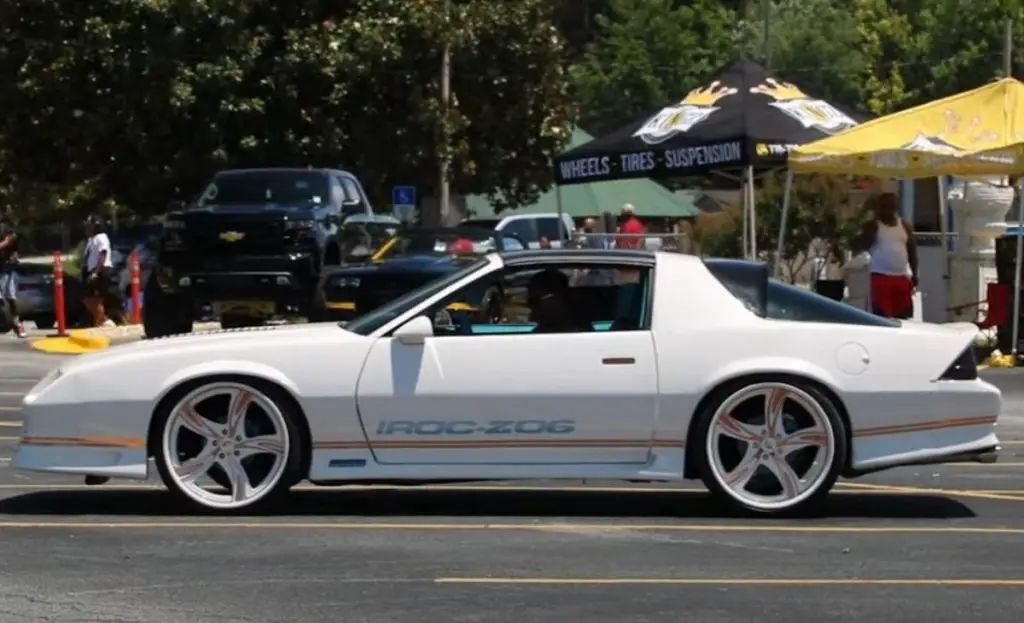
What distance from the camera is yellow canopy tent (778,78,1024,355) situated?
58.4ft

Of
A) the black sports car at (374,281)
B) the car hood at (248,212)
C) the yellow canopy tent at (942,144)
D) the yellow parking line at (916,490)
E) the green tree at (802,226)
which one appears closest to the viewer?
the yellow parking line at (916,490)

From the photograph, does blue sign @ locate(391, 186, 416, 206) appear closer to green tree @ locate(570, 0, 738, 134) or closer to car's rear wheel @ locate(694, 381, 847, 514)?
car's rear wheel @ locate(694, 381, 847, 514)

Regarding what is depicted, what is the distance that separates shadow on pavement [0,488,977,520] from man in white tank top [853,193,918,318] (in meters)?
7.63

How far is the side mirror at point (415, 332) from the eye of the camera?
29.4ft

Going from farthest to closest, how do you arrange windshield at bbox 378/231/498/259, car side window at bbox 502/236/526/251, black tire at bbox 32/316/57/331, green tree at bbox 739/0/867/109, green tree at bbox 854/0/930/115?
green tree at bbox 739/0/867/109 → green tree at bbox 854/0/930/115 → black tire at bbox 32/316/57/331 → car side window at bbox 502/236/526/251 → windshield at bbox 378/231/498/259

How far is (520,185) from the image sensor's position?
40938mm

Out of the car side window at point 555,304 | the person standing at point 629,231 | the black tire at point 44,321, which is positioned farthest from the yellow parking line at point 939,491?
the black tire at point 44,321

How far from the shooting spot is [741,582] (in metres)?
7.55

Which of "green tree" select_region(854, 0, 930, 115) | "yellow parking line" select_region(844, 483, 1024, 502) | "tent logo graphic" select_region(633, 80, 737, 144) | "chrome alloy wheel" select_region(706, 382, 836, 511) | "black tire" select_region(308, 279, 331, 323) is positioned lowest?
"yellow parking line" select_region(844, 483, 1024, 502)

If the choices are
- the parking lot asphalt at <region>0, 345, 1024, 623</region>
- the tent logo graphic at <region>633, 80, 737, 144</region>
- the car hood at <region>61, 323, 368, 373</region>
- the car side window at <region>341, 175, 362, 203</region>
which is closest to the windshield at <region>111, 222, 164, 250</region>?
the car side window at <region>341, 175, 362, 203</region>

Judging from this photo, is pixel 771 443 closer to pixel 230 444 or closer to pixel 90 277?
pixel 230 444

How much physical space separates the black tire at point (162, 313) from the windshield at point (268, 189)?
1.26 meters

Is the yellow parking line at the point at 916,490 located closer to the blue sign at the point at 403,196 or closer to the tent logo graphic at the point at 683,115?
the tent logo graphic at the point at 683,115

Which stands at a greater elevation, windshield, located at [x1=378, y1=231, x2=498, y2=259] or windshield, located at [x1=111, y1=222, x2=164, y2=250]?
windshield, located at [x1=111, y1=222, x2=164, y2=250]
